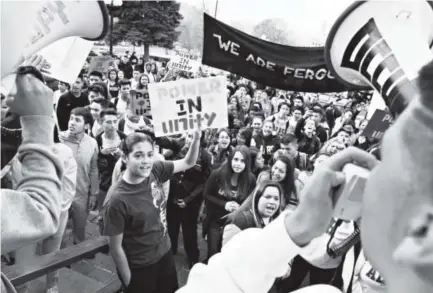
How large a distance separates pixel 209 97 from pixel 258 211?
0.90 meters

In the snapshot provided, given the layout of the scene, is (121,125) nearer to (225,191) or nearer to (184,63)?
(225,191)

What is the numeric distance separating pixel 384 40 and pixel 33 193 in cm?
118

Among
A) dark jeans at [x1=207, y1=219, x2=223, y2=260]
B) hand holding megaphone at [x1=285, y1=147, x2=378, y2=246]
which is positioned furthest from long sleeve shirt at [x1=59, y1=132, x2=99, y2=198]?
hand holding megaphone at [x1=285, y1=147, x2=378, y2=246]

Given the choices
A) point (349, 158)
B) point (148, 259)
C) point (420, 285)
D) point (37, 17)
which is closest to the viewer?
point (420, 285)

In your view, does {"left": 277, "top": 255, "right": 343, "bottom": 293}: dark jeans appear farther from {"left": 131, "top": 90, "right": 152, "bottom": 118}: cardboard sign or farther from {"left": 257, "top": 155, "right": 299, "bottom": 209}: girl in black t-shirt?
{"left": 131, "top": 90, "right": 152, "bottom": 118}: cardboard sign

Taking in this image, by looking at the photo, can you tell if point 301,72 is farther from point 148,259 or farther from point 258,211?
point 148,259

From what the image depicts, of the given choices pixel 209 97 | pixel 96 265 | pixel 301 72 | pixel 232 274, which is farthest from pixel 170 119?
pixel 232 274

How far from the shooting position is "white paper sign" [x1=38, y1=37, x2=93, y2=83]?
351cm

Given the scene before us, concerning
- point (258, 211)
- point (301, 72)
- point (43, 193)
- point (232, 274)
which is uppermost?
point (301, 72)

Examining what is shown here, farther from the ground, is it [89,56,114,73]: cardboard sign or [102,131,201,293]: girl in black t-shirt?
[89,56,114,73]: cardboard sign

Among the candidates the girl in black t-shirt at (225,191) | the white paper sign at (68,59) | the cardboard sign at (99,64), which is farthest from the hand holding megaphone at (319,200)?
the cardboard sign at (99,64)

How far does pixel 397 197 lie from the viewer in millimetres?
513

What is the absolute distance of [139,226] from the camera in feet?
8.63

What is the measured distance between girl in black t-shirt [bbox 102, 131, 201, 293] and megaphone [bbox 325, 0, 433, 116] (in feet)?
5.16
